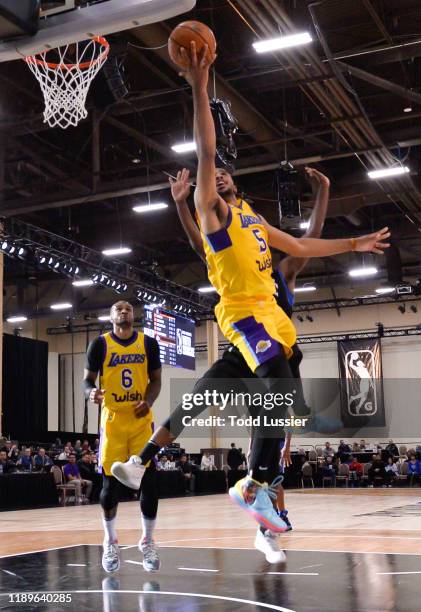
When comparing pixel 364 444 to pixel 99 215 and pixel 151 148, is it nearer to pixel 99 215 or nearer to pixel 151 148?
pixel 99 215

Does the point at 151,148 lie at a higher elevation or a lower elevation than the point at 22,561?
higher

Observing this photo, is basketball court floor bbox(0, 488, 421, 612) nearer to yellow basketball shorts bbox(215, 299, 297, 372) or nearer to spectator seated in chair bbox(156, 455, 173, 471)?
yellow basketball shorts bbox(215, 299, 297, 372)

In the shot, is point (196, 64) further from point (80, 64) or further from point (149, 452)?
point (80, 64)

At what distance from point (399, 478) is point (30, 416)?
12.9 meters

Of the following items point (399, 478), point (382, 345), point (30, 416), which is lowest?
point (399, 478)

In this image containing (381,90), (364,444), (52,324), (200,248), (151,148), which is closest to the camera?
(200,248)

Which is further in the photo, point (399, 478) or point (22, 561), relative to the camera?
point (399, 478)

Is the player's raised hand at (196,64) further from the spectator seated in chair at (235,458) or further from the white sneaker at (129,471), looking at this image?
the spectator seated in chair at (235,458)

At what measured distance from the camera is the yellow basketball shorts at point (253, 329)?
3941mm

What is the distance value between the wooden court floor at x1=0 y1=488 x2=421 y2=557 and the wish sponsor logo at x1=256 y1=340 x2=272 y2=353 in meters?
3.00

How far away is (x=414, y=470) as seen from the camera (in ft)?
75.4

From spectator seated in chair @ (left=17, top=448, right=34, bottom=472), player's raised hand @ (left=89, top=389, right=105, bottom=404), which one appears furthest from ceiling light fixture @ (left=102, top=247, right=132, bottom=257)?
player's raised hand @ (left=89, top=389, right=105, bottom=404)

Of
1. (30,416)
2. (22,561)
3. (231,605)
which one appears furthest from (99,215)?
(231,605)

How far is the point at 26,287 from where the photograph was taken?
2698 cm
